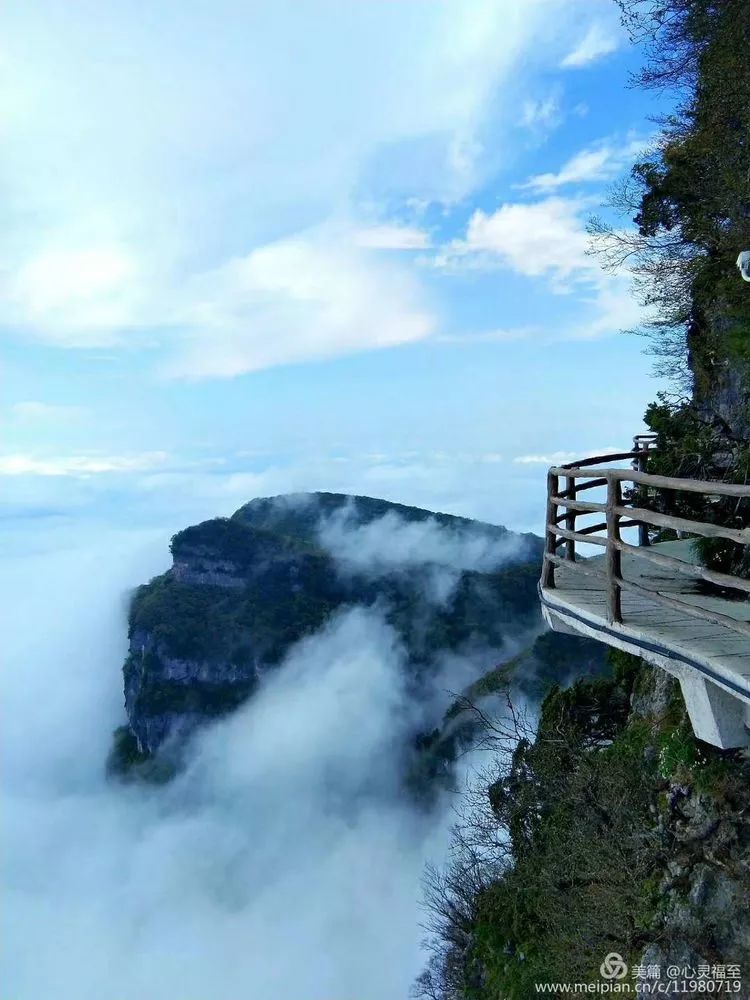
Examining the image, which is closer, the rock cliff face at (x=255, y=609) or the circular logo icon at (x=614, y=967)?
the circular logo icon at (x=614, y=967)

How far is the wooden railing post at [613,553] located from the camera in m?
5.92

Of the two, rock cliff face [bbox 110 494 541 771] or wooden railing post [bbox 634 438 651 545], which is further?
rock cliff face [bbox 110 494 541 771]

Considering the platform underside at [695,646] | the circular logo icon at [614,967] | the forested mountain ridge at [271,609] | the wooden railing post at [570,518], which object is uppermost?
Answer: the wooden railing post at [570,518]

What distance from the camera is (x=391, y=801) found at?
94.8 metres

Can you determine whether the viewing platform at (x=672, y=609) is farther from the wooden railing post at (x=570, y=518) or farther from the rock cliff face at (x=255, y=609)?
the rock cliff face at (x=255, y=609)

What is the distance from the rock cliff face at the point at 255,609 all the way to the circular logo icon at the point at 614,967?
9657cm

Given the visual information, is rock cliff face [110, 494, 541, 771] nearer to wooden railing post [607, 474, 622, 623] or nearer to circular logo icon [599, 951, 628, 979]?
circular logo icon [599, 951, 628, 979]

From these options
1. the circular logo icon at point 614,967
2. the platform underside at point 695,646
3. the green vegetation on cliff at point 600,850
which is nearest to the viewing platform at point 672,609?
the platform underside at point 695,646

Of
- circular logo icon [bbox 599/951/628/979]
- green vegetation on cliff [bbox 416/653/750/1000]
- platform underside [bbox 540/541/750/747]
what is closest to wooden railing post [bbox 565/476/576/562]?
platform underside [bbox 540/541/750/747]

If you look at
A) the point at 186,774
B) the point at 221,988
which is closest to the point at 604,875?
the point at 221,988

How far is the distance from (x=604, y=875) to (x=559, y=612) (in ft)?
18.5

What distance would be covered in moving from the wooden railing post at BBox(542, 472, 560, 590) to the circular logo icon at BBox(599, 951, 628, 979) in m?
5.96

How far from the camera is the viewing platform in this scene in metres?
4.78

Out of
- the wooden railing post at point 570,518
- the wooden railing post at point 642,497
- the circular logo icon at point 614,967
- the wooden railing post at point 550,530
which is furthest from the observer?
the wooden railing post at point 642,497
